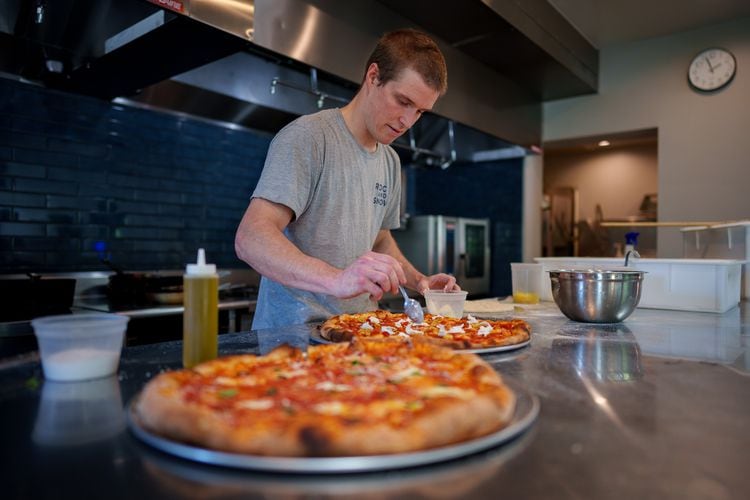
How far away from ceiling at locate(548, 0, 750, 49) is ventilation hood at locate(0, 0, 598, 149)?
0.14 meters

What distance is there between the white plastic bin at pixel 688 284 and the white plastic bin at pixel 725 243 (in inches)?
23.1

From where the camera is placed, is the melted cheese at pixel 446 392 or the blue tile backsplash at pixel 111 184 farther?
the blue tile backsplash at pixel 111 184

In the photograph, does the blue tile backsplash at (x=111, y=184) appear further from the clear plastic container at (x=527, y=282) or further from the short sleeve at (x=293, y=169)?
the clear plastic container at (x=527, y=282)

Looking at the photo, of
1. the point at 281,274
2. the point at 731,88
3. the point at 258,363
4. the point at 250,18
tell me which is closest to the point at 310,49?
the point at 250,18

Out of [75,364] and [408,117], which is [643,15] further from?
[75,364]

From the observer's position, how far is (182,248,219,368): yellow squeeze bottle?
1003mm

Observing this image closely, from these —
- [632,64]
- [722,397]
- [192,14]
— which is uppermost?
[632,64]

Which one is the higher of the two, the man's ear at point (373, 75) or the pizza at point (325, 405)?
the man's ear at point (373, 75)

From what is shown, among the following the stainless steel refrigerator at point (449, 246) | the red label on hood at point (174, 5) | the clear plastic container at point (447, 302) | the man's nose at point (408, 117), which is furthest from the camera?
the stainless steel refrigerator at point (449, 246)

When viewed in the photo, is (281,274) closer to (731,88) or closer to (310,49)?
(310,49)

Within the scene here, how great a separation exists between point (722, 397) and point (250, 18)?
237 cm

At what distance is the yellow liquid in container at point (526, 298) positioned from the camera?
250 cm

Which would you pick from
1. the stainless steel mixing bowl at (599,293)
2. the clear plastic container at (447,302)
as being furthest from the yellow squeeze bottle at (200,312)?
the stainless steel mixing bowl at (599,293)

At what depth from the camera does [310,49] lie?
9.61 ft
